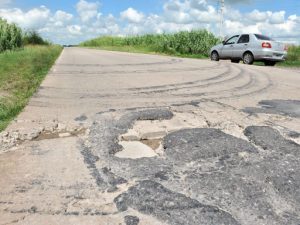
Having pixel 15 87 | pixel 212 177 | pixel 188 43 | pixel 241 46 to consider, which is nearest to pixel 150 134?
pixel 212 177

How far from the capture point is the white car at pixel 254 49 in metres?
19.9

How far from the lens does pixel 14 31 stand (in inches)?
1304

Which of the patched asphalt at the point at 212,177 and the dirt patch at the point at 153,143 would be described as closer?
the patched asphalt at the point at 212,177

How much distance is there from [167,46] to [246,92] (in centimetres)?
2564

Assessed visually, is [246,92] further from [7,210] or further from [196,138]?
[7,210]

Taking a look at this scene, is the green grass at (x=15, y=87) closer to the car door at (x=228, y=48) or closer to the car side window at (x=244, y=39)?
the car side window at (x=244, y=39)

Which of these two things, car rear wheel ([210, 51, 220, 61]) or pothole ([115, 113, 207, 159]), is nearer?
pothole ([115, 113, 207, 159])

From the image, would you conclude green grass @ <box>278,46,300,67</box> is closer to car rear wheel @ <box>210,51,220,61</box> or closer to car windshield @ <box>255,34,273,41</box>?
car windshield @ <box>255,34,273,41</box>

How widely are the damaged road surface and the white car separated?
11.8 meters

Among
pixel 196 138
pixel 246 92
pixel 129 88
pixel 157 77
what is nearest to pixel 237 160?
pixel 196 138

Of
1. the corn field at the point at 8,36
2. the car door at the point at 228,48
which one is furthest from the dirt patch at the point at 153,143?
the corn field at the point at 8,36

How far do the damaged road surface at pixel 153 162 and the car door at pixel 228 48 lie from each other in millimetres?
13845

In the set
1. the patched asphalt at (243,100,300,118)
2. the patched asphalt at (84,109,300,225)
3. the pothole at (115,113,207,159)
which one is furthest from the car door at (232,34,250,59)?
the patched asphalt at (84,109,300,225)

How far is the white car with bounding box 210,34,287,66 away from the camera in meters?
19.9
